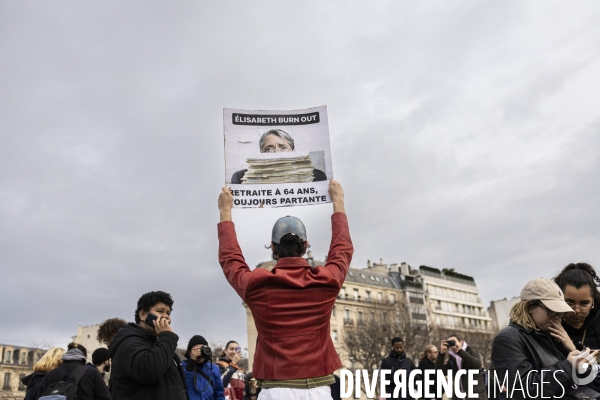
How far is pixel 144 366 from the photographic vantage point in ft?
13.2

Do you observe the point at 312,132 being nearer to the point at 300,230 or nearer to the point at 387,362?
the point at 300,230

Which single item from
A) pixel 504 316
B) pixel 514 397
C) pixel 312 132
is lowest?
pixel 514 397

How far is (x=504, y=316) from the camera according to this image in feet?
327

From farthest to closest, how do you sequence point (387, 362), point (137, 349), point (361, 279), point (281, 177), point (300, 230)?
1. point (361, 279)
2. point (387, 362)
3. point (281, 177)
4. point (137, 349)
5. point (300, 230)

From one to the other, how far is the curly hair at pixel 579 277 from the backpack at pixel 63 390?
464 cm

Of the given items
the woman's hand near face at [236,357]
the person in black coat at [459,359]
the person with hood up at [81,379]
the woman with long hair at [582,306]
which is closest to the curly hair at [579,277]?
the woman with long hair at [582,306]

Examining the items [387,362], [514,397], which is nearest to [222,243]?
[514,397]

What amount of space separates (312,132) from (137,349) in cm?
223

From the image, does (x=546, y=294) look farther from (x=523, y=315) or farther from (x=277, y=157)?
(x=277, y=157)

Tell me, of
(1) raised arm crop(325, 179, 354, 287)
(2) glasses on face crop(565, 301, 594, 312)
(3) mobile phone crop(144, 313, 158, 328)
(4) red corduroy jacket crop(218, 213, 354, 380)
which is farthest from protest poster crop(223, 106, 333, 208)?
(2) glasses on face crop(565, 301, 594, 312)

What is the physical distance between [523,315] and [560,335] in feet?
0.86

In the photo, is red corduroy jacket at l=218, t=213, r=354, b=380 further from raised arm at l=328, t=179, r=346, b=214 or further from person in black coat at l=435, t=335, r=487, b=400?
person in black coat at l=435, t=335, r=487, b=400

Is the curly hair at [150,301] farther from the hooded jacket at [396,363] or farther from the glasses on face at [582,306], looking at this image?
the hooded jacket at [396,363]

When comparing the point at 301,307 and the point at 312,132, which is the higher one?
the point at 312,132
